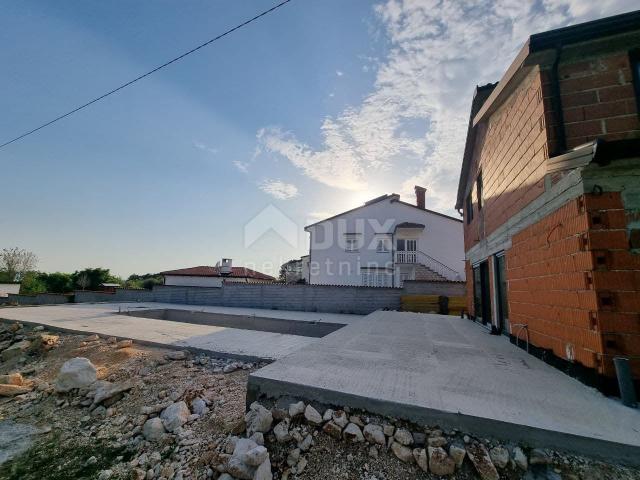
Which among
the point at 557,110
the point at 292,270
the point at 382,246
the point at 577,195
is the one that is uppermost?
the point at 382,246

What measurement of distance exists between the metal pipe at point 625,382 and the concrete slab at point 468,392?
82 mm

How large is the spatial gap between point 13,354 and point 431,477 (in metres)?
9.24

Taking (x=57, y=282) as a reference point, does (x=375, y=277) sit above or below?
above

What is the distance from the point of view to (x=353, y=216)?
22.5 metres

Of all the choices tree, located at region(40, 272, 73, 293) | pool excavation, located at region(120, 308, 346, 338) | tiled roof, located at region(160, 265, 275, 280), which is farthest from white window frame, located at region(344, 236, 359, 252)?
tree, located at region(40, 272, 73, 293)

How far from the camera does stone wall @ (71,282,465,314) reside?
1269 cm

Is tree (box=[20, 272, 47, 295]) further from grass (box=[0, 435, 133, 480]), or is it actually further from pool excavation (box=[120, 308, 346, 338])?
grass (box=[0, 435, 133, 480])

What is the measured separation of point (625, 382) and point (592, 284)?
853 millimetres

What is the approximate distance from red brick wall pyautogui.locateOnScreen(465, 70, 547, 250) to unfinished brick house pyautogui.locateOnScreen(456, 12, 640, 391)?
3 cm

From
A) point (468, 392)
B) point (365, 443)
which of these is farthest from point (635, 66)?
point (365, 443)

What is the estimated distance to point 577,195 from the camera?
2.79 meters

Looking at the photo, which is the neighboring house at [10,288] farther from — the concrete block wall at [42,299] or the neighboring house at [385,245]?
the neighboring house at [385,245]

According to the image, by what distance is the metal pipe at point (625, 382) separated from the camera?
226cm

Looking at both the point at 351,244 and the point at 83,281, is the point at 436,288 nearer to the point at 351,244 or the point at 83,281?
the point at 351,244
